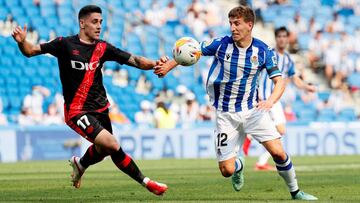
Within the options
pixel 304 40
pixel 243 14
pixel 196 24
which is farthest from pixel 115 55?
pixel 304 40

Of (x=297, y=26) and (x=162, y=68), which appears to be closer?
(x=162, y=68)

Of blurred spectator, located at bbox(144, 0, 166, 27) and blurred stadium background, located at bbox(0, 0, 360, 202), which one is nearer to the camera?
blurred stadium background, located at bbox(0, 0, 360, 202)

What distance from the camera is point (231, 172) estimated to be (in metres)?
11.4

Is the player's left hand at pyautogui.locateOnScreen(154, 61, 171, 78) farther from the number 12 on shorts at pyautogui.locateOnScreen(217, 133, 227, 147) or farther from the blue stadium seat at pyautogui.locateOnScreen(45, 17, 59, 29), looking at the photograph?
the blue stadium seat at pyautogui.locateOnScreen(45, 17, 59, 29)

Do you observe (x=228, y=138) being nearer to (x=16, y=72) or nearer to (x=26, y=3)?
(x=16, y=72)

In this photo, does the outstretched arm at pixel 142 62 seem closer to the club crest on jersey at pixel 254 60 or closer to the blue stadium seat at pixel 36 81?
the club crest on jersey at pixel 254 60

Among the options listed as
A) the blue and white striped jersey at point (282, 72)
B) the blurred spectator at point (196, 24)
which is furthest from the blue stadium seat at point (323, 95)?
the blue and white striped jersey at point (282, 72)

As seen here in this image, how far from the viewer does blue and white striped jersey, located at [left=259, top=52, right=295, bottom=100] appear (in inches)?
655

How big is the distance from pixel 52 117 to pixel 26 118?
0.66 m

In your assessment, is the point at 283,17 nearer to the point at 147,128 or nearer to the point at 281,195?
the point at 147,128

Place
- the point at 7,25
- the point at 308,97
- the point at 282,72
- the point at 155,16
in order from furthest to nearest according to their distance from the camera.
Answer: the point at 155,16, the point at 308,97, the point at 7,25, the point at 282,72

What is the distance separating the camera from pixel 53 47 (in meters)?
11.0

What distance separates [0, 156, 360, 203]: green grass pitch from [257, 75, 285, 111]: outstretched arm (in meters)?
1.05

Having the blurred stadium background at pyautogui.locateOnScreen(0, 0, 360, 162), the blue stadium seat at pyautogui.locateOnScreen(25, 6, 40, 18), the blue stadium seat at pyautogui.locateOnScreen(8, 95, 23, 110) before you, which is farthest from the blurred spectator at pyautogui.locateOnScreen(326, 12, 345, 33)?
the blue stadium seat at pyautogui.locateOnScreen(8, 95, 23, 110)
